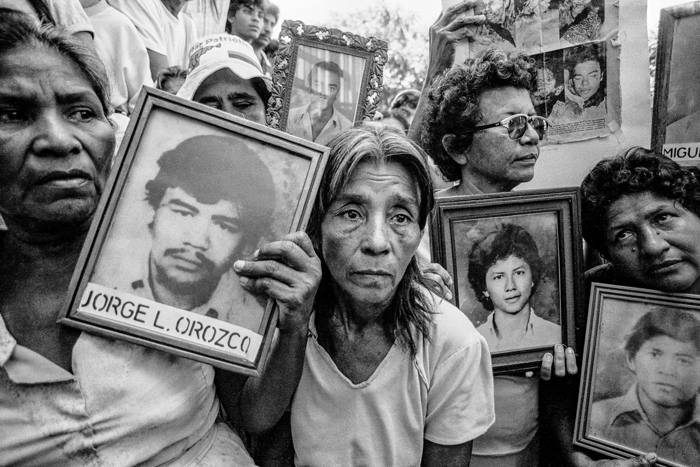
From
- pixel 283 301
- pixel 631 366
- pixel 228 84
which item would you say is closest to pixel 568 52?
pixel 631 366

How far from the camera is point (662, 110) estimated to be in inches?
111

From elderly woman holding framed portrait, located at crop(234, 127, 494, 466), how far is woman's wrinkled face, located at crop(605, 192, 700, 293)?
778mm

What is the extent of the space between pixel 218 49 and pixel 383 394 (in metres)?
2.03

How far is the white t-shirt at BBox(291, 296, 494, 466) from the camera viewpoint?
1.90 m

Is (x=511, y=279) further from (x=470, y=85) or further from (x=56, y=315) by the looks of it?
(x=56, y=315)

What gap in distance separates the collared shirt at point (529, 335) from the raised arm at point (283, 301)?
88cm

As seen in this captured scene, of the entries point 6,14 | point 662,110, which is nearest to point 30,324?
point 6,14

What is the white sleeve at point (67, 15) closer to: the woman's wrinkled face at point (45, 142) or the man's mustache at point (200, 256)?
the woman's wrinkled face at point (45, 142)

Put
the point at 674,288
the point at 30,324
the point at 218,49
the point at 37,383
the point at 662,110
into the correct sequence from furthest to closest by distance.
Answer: the point at 218,49 → the point at 662,110 → the point at 674,288 → the point at 30,324 → the point at 37,383

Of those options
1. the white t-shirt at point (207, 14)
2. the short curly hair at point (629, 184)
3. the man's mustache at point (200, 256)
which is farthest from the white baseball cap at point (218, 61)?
the white t-shirt at point (207, 14)

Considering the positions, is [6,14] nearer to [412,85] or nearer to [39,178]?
[39,178]

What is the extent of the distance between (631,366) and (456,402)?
0.79m

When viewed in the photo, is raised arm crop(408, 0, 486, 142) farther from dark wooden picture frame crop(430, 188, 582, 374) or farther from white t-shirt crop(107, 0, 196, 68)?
white t-shirt crop(107, 0, 196, 68)

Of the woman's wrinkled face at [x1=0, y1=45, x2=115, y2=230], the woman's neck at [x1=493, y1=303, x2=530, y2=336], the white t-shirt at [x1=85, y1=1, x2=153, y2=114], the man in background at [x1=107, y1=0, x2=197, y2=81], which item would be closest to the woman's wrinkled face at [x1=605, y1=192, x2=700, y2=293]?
the woman's neck at [x1=493, y1=303, x2=530, y2=336]
